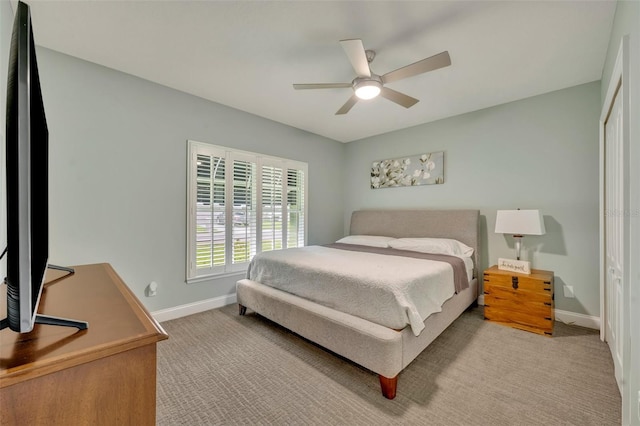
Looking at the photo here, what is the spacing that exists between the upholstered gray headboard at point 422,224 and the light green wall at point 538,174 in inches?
8.9

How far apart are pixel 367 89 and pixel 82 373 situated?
2.45m

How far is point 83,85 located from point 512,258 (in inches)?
→ 197

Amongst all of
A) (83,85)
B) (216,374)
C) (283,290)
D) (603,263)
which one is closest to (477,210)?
(603,263)

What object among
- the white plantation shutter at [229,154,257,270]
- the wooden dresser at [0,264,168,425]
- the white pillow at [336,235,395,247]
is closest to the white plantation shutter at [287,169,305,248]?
the white plantation shutter at [229,154,257,270]

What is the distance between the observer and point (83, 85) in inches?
98.6

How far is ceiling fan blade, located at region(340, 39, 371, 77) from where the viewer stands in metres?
1.79

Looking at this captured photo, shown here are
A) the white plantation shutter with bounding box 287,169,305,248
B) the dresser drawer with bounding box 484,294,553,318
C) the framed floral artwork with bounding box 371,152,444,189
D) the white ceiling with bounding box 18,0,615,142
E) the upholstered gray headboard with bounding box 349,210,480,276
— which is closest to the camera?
the white ceiling with bounding box 18,0,615,142

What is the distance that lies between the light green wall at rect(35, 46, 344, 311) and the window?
0.13 m

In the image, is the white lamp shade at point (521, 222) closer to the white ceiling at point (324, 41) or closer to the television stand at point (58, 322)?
the white ceiling at point (324, 41)

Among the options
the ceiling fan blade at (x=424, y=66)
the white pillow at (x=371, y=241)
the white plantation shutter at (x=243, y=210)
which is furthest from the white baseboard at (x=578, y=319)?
the white plantation shutter at (x=243, y=210)

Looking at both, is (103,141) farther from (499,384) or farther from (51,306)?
(499,384)

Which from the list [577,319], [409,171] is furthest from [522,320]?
[409,171]

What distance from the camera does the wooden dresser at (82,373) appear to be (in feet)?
2.10

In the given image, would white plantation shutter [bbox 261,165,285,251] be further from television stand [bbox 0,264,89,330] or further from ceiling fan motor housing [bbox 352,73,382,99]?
television stand [bbox 0,264,89,330]
